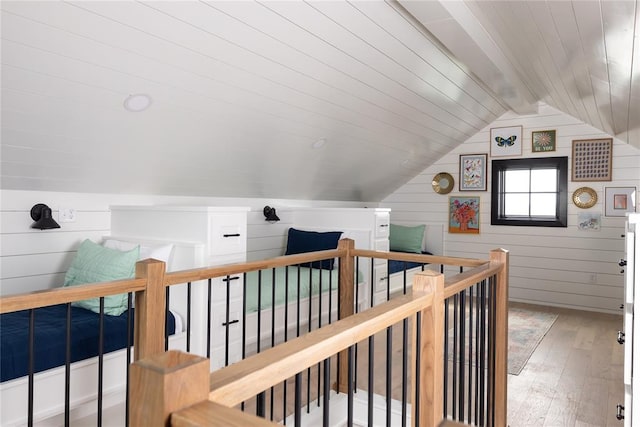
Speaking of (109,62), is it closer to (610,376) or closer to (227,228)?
(227,228)

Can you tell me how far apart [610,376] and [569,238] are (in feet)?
7.61

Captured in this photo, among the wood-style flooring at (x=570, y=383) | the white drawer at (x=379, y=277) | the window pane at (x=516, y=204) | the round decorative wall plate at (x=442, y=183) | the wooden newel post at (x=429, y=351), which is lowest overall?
the wood-style flooring at (x=570, y=383)

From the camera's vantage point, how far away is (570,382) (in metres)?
2.90

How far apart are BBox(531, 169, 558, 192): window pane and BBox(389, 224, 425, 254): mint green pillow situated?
56.5 inches

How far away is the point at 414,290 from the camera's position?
4.19 ft

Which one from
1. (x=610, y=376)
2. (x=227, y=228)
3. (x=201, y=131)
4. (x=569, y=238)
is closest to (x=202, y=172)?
(x=201, y=131)

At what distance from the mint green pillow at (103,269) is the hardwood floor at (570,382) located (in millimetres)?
2259

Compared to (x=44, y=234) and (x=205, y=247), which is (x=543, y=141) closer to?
(x=205, y=247)

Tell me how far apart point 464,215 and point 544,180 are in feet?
3.32

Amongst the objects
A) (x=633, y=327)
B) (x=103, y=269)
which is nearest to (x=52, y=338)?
(x=103, y=269)

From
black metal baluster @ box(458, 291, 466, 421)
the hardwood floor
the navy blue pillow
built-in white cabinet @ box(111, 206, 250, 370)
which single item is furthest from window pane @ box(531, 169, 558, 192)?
black metal baluster @ box(458, 291, 466, 421)

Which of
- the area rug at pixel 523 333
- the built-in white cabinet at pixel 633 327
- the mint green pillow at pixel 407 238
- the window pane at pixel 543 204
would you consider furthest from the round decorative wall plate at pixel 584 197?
the built-in white cabinet at pixel 633 327

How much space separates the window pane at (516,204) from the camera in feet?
17.3

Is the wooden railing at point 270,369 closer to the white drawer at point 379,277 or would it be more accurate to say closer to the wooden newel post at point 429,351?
the wooden newel post at point 429,351
